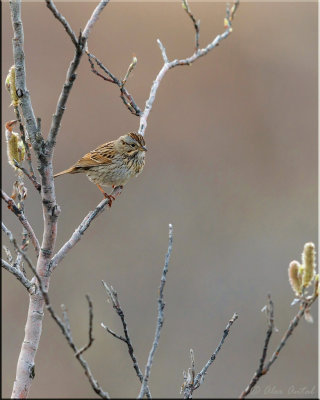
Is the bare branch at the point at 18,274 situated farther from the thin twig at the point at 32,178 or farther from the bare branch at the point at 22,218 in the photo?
the thin twig at the point at 32,178

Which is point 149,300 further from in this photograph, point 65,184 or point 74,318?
point 65,184

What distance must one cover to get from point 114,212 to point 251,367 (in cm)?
340

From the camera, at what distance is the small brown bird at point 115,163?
5.00m

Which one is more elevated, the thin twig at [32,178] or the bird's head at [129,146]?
the bird's head at [129,146]

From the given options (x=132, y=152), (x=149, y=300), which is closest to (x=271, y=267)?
(x=149, y=300)

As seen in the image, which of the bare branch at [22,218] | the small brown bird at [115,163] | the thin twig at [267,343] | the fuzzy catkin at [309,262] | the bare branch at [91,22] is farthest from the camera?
the small brown bird at [115,163]

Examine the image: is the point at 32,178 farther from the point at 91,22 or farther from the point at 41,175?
the point at 91,22

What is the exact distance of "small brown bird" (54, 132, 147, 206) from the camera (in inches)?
197

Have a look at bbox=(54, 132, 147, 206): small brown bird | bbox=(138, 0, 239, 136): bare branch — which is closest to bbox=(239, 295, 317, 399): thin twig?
bbox=(138, 0, 239, 136): bare branch

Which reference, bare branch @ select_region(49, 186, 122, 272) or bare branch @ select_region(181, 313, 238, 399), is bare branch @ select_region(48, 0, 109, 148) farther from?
bare branch @ select_region(181, 313, 238, 399)

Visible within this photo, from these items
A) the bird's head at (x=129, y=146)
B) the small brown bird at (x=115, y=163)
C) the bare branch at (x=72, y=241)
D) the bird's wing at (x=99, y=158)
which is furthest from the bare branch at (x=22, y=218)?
the bird's wing at (x=99, y=158)

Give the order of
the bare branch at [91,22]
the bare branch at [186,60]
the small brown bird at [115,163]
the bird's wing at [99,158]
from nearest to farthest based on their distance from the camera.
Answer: the bare branch at [91,22], the bare branch at [186,60], the small brown bird at [115,163], the bird's wing at [99,158]

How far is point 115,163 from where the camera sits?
5102 mm

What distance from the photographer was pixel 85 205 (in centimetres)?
936
